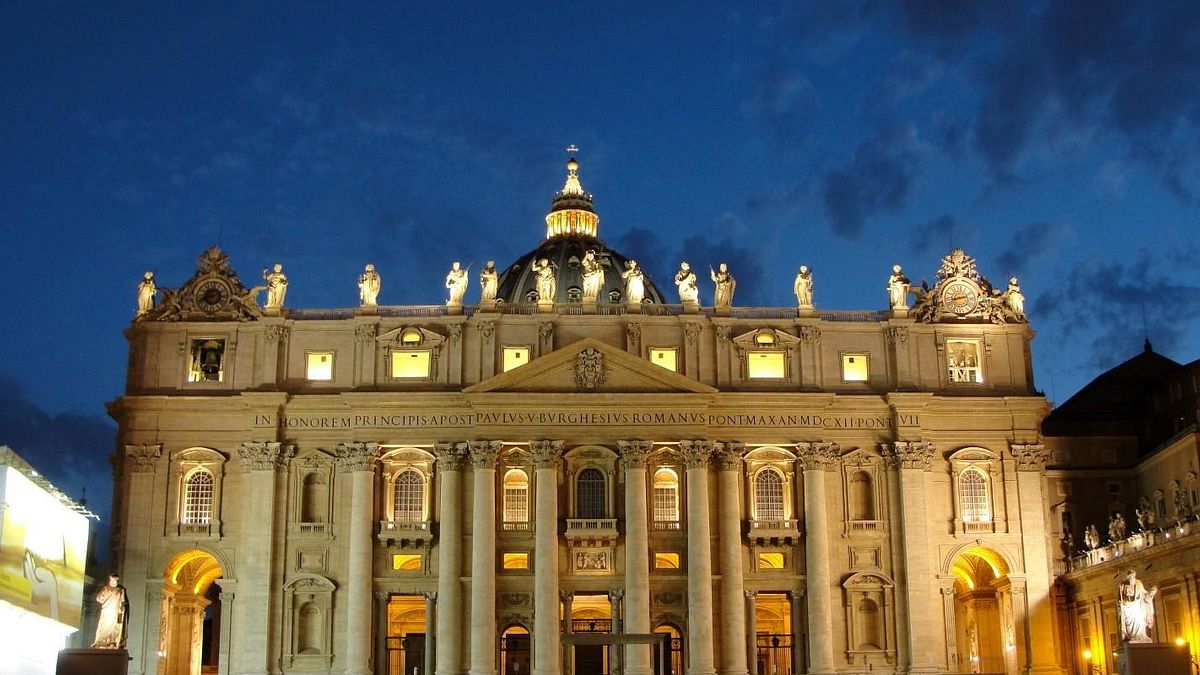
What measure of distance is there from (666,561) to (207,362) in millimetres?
27445

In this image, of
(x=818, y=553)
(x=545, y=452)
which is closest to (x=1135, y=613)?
(x=818, y=553)

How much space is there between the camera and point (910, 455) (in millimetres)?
87125

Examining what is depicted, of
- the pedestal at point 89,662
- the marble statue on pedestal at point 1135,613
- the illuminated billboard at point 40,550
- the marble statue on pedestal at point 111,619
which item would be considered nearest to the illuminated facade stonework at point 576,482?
the illuminated billboard at point 40,550

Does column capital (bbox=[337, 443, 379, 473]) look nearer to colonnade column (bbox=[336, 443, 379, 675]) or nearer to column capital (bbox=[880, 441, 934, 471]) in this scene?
colonnade column (bbox=[336, 443, 379, 675])

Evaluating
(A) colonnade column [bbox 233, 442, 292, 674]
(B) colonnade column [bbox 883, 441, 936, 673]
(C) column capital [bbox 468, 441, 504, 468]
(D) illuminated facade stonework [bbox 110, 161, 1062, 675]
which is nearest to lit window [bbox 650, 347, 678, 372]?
(D) illuminated facade stonework [bbox 110, 161, 1062, 675]

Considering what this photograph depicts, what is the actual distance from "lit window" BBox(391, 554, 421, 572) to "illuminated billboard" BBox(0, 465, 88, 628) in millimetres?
18249

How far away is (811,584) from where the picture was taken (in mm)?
84938

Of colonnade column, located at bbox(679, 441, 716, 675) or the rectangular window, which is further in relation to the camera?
the rectangular window

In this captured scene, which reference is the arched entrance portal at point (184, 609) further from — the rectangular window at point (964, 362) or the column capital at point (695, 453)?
the rectangular window at point (964, 362)

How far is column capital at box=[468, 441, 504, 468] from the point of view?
85.2 metres

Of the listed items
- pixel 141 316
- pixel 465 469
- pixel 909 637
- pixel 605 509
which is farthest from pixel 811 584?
pixel 141 316

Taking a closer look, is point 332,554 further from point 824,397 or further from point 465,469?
point 824,397

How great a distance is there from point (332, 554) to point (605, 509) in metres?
14.7

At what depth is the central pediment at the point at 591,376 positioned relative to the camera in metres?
86.1
